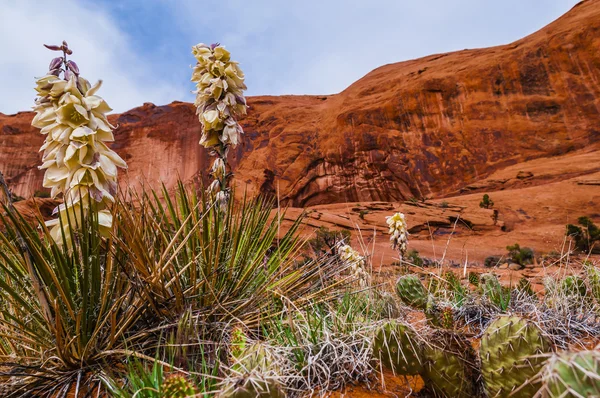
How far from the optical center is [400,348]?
4.43ft

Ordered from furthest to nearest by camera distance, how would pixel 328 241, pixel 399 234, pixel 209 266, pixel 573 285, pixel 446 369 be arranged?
pixel 328 241 < pixel 399 234 < pixel 573 285 < pixel 209 266 < pixel 446 369

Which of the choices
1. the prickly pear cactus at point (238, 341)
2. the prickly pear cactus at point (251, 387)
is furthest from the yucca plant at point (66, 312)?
the prickly pear cactus at point (251, 387)

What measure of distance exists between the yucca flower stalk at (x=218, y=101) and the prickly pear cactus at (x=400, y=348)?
5.02ft

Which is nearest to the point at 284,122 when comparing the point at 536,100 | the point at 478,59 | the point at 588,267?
the point at 478,59

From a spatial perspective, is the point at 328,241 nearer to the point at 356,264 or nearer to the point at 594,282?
the point at 356,264

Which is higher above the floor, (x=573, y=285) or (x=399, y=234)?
(x=573, y=285)

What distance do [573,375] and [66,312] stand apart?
1.66 metres

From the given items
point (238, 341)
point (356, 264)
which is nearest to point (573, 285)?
point (356, 264)

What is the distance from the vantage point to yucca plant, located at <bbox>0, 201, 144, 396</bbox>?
58.5 inches

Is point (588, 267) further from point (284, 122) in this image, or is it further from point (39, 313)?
point (284, 122)

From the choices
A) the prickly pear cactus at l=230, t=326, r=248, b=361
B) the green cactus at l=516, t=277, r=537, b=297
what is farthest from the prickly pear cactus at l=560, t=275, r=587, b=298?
the prickly pear cactus at l=230, t=326, r=248, b=361

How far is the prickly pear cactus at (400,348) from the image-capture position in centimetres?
136

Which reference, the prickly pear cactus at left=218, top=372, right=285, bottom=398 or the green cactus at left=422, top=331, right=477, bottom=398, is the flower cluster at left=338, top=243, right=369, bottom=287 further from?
the prickly pear cactus at left=218, top=372, right=285, bottom=398

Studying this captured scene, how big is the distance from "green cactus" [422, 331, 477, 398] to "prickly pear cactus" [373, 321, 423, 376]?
0.03 meters
